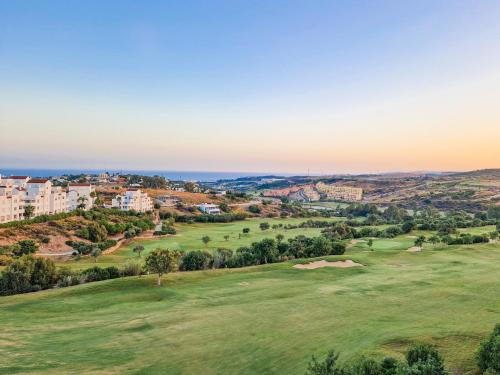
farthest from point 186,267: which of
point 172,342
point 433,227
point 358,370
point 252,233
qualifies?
point 433,227

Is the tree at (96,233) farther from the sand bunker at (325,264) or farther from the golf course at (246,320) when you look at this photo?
the sand bunker at (325,264)

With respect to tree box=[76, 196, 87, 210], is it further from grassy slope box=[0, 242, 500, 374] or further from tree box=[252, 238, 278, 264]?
grassy slope box=[0, 242, 500, 374]

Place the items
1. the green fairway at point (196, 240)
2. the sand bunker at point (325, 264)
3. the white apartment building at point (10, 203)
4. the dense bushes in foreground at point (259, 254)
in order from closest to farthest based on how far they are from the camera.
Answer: the sand bunker at point (325, 264)
the dense bushes in foreground at point (259, 254)
the green fairway at point (196, 240)
the white apartment building at point (10, 203)

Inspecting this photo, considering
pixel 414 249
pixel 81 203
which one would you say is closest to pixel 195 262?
pixel 414 249

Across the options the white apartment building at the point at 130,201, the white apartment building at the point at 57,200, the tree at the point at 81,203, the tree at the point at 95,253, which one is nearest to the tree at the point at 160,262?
the tree at the point at 95,253

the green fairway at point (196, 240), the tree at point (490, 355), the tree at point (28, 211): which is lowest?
the green fairway at point (196, 240)

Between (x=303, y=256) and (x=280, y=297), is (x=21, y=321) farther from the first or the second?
(x=303, y=256)

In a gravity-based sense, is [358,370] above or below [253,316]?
above
